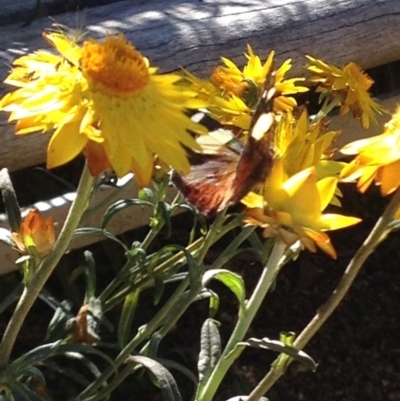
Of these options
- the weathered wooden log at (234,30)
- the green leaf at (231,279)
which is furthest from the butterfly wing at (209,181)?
the weathered wooden log at (234,30)

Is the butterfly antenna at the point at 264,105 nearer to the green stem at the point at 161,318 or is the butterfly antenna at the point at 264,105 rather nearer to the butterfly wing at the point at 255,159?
the butterfly wing at the point at 255,159

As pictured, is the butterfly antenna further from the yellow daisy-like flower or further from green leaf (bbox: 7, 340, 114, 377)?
green leaf (bbox: 7, 340, 114, 377)

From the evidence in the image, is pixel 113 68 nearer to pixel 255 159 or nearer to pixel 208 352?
pixel 255 159

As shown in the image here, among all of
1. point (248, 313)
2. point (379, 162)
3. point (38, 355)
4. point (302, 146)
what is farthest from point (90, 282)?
point (379, 162)

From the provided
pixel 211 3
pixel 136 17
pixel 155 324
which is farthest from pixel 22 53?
pixel 155 324

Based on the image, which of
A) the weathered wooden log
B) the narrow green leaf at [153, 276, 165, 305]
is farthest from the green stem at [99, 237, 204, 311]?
the weathered wooden log
